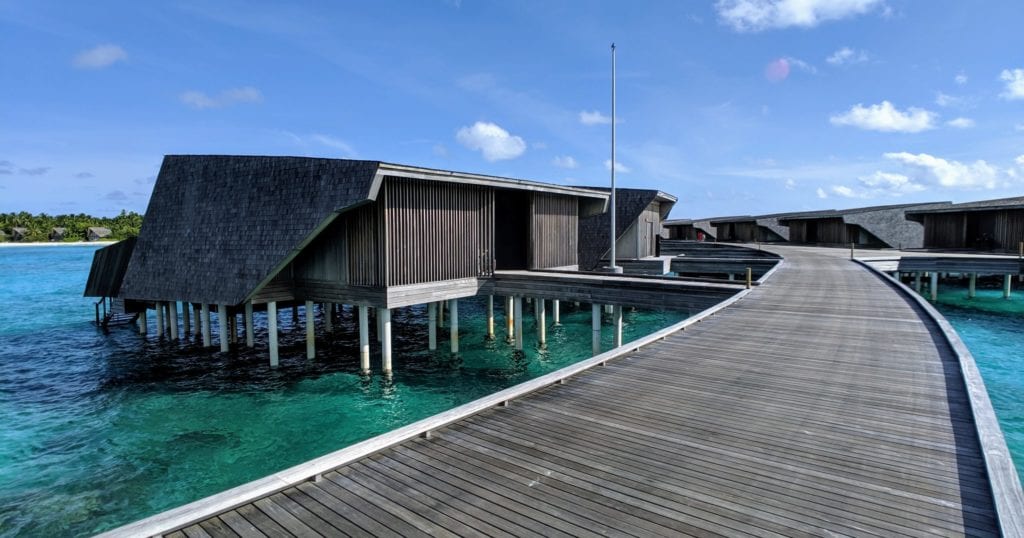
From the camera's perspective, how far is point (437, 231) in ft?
61.0

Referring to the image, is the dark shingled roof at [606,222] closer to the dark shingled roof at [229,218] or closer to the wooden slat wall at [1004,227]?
the dark shingled roof at [229,218]

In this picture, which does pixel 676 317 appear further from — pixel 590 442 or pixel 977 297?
pixel 590 442

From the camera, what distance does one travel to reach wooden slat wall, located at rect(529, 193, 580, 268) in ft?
74.9

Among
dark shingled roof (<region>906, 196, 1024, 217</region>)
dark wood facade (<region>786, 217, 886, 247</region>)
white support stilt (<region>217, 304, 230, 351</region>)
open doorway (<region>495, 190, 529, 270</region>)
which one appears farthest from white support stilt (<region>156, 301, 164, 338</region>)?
dark wood facade (<region>786, 217, 886, 247</region>)

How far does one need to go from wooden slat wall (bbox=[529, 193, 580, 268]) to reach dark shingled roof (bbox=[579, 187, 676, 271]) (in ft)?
15.1

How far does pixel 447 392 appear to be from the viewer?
1614 centimetres

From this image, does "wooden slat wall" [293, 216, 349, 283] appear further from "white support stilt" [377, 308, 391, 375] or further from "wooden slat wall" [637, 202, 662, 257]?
"wooden slat wall" [637, 202, 662, 257]

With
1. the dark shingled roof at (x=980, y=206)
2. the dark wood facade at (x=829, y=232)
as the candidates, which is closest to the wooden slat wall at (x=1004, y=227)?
the dark shingled roof at (x=980, y=206)

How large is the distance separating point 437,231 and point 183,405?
9429 mm

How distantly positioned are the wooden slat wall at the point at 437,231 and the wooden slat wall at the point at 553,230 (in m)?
2.80

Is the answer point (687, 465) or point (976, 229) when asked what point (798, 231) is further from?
point (687, 465)

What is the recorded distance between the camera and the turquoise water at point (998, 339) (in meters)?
12.5

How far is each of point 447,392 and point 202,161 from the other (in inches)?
539

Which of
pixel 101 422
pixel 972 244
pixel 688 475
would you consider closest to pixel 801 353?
pixel 688 475
